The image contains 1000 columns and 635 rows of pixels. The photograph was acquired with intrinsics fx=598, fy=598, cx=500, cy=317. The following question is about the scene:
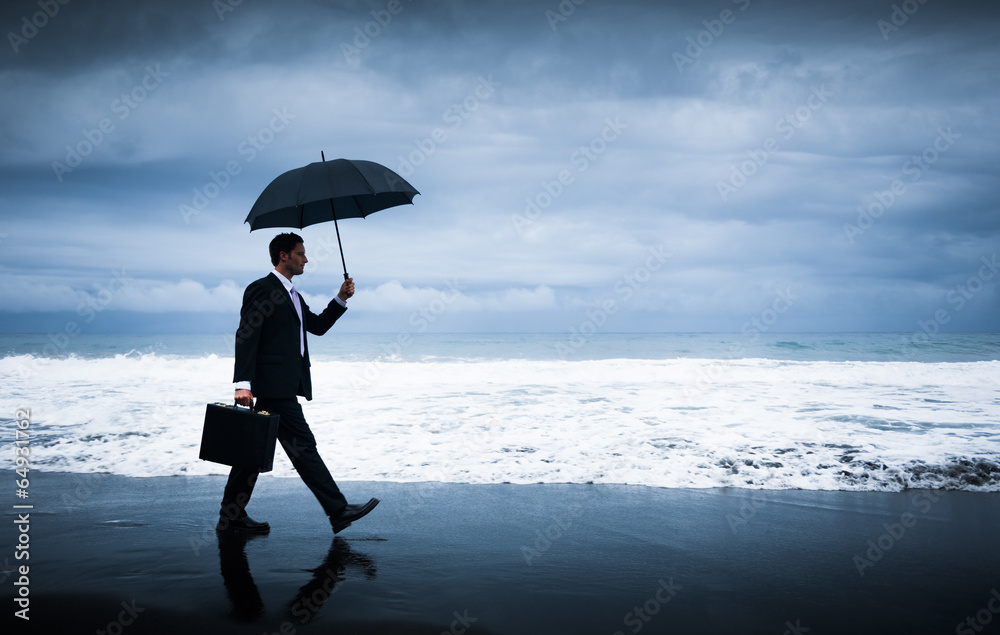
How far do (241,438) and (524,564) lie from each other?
6.88 feet

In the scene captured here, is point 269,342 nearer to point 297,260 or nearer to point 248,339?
point 248,339

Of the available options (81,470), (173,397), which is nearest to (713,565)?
(81,470)

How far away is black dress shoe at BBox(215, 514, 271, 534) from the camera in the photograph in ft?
14.9

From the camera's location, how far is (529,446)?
307 inches

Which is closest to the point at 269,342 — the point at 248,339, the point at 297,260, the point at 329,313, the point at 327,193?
the point at 248,339

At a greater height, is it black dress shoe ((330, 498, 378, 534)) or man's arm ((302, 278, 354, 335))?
man's arm ((302, 278, 354, 335))

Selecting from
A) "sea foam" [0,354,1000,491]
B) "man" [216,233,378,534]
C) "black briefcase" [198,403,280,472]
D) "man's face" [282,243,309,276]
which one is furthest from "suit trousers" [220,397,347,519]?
"sea foam" [0,354,1000,491]

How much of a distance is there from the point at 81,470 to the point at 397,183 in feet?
17.9

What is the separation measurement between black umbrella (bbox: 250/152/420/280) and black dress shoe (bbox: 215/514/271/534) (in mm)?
Answer: 2031

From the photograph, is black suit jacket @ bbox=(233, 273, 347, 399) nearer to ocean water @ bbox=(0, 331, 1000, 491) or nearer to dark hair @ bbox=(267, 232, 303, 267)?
dark hair @ bbox=(267, 232, 303, 267)

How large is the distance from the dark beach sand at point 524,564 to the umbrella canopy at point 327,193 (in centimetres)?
244

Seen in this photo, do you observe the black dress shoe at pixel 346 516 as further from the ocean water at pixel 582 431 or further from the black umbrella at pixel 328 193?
the ocean water at pixel 582 431

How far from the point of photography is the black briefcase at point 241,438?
13.4ft

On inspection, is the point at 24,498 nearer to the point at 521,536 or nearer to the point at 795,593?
the point at 521,536
